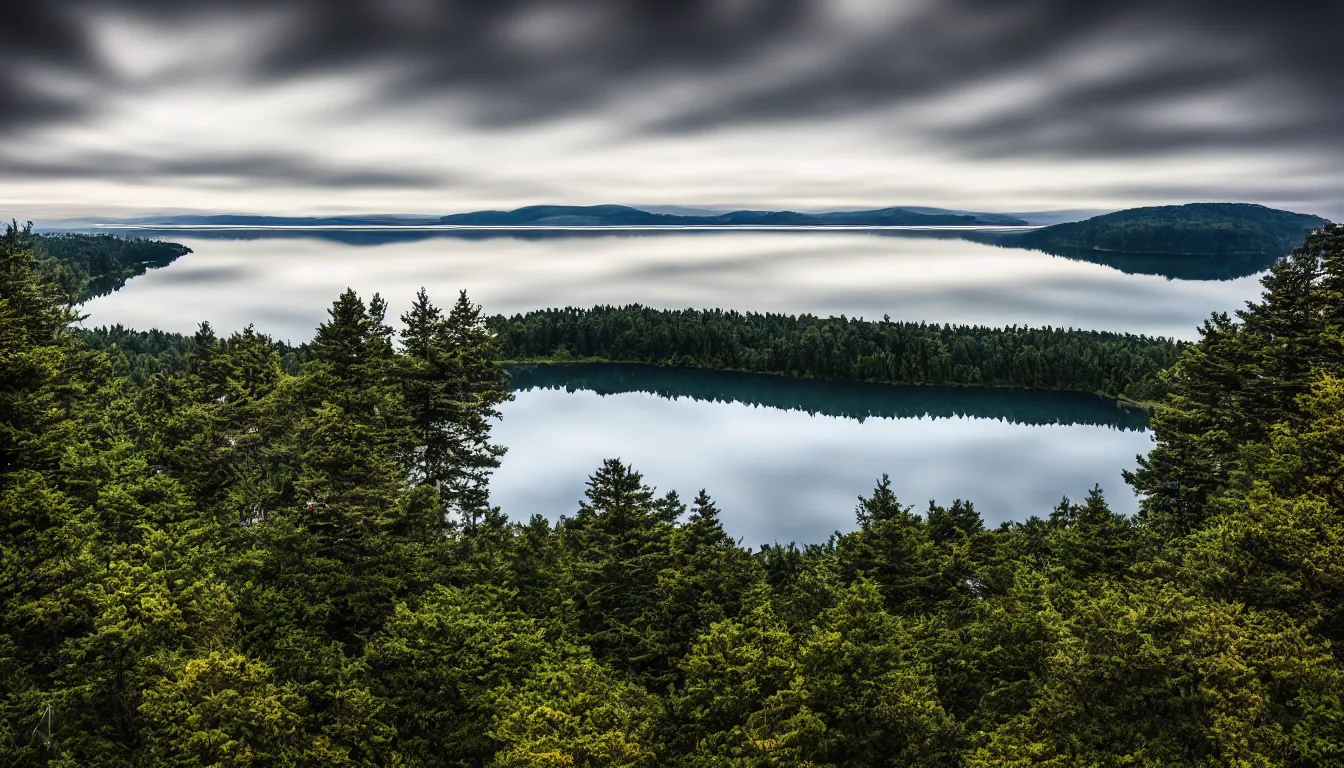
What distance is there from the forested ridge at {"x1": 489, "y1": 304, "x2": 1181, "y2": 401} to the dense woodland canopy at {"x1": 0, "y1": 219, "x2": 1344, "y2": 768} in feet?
208

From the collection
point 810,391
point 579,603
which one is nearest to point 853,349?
point 810,391

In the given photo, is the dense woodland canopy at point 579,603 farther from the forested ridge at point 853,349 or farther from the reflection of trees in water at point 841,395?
the forested ridge at point 853,349

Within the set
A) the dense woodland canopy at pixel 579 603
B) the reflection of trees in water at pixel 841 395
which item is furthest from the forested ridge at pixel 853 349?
the dense woodland canopy at pixel 579 603

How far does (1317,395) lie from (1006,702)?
9.79m

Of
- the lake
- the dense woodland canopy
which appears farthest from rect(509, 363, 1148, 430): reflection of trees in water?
the dense woodland canopy

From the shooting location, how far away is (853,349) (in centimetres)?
10081

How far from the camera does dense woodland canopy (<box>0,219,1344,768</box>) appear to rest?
12445mm

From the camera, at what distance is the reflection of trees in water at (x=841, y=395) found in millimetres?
80062

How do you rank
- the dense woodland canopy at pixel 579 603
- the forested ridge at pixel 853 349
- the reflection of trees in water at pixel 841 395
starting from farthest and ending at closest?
the forested ridge at pixel 853 349, the reflection of trees in water at pixel 841 395, the dense woodland canopy at pixel 579 603

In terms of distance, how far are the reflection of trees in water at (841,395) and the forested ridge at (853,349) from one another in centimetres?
217

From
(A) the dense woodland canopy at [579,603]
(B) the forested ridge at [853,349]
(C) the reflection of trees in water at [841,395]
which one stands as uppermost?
(A) the dense woodland canopy at [579,603]

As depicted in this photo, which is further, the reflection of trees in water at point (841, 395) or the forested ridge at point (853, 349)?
the forested ridge at point (853, 349)

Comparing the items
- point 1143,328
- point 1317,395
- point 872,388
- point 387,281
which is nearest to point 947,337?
point 872,388

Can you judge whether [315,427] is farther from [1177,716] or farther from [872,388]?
[872,388]
